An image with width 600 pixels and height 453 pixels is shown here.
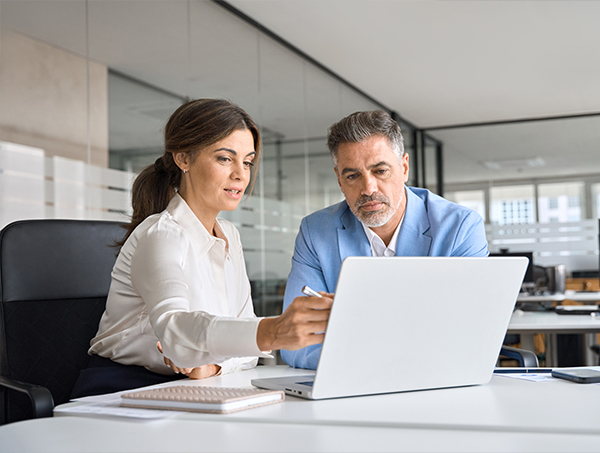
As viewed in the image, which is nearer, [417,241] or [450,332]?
[450,332]

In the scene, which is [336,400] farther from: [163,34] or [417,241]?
[163,34]

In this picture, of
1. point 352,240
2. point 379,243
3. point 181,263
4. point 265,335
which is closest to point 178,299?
point 181,263

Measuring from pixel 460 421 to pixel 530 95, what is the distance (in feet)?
25.2

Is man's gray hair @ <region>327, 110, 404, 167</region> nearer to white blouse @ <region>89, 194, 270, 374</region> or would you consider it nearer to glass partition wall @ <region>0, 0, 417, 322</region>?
white blouse @ <region>89, 194, 270, 374</region>

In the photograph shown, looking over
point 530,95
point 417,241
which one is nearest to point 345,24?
point 530,95

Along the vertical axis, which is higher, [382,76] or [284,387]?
[382,76]

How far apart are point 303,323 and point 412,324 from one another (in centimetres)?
19

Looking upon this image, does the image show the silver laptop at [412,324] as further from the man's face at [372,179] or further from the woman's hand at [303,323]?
the man's face at [372,179]

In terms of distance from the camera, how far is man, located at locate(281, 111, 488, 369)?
182 centimetres

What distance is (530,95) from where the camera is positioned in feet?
25.7

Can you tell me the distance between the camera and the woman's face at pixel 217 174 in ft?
5.57

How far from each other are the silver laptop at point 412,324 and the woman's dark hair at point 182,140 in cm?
76

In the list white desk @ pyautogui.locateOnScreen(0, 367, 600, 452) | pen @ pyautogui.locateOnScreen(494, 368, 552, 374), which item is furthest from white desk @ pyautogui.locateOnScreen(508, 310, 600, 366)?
Answer: white desk @ pyautogui.locateOnScreen(0, 367, 600, 452)

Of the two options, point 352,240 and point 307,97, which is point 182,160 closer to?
point 352,240
